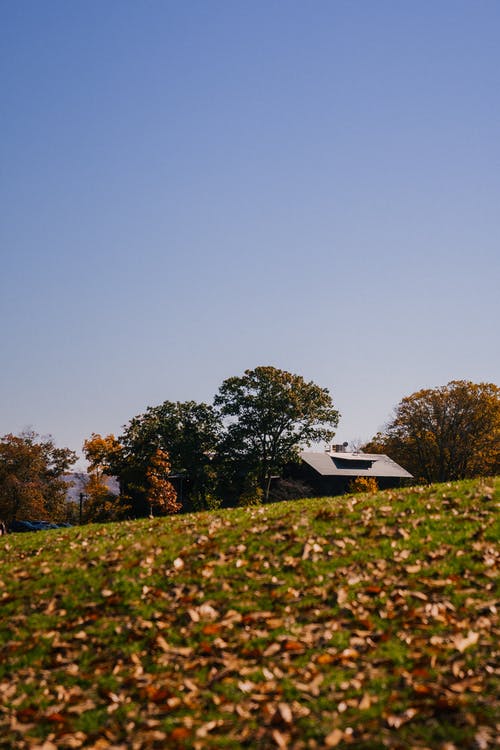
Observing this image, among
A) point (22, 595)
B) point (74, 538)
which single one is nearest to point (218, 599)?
point (22, 595)

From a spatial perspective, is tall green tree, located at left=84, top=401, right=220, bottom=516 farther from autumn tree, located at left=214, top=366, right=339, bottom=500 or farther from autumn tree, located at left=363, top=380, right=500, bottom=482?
autumn tree, located at left=363, top=380, right=500, bottom=482

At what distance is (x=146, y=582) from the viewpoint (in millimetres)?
10867

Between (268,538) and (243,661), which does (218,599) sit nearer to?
(243,661)

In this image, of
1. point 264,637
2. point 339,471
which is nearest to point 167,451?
point 339,471

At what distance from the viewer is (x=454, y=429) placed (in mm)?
77750

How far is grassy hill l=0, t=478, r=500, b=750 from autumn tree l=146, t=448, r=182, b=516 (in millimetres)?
46321

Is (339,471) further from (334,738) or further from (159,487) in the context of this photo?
(334,738)

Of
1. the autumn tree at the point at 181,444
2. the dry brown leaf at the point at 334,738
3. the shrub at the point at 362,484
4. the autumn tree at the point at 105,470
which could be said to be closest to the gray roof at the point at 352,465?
the shrub at the point at 362,484

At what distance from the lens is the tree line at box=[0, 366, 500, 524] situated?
209 feet

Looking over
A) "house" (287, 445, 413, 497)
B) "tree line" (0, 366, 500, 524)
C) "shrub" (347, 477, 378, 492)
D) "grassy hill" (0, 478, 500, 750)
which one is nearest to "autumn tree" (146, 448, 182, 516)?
"tree line" (0, 366, 500, 524)

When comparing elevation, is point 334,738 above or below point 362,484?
below

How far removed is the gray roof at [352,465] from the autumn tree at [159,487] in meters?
16.2

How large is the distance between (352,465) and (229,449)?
15278 millimetres

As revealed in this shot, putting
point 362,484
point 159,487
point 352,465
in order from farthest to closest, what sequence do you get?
point 352,465
point 362,484
point 159,487
